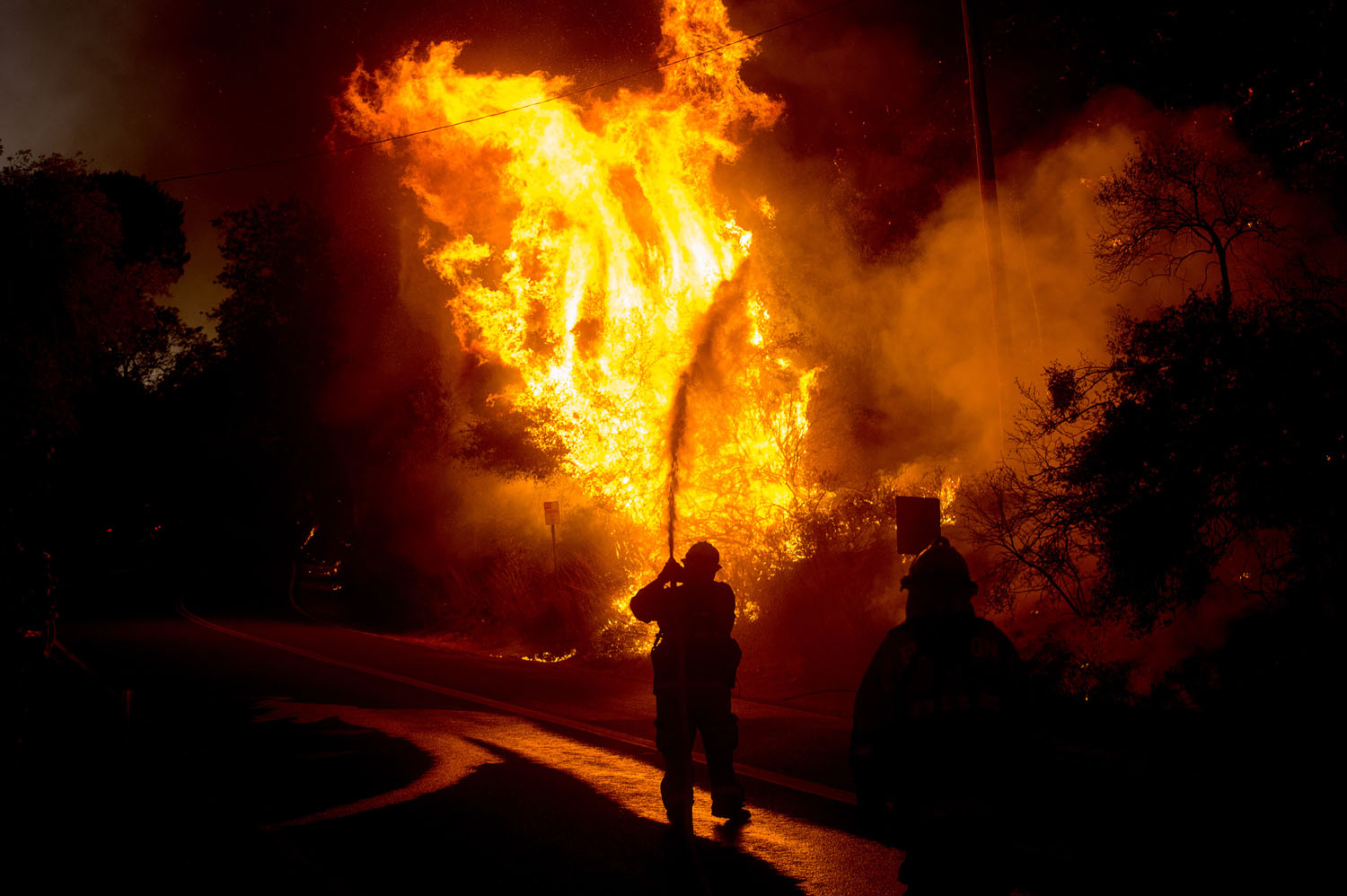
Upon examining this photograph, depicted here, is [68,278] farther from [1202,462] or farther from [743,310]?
[1202,462]

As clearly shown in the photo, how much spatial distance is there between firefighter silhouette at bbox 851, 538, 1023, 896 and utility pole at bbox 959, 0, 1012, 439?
830 centimetres

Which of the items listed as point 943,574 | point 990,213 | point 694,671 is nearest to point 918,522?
point 694,671

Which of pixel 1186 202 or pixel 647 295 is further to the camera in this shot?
pixel 647 295

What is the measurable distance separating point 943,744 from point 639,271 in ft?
42.8

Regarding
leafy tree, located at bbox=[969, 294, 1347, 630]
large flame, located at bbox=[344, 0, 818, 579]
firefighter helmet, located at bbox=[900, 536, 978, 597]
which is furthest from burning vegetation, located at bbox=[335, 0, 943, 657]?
firefighter helmet, located at bbox=[900, 536, 978, 597]

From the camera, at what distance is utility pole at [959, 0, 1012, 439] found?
38.1 ft

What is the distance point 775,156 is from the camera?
17.7 metres

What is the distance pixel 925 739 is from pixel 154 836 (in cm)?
502

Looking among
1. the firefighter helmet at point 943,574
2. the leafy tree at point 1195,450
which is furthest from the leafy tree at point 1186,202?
the firefighter helmet at point 943,574

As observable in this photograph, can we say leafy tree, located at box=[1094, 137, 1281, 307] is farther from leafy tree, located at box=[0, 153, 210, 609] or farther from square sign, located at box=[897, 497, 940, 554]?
leafy tree, located at box=[0, 153, 210, 609]

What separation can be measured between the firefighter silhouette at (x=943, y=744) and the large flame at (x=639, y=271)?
10.6 meters

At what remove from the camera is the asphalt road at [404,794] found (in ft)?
18.2

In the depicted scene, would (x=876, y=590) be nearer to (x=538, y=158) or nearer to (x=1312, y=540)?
(x=1312, y=540)

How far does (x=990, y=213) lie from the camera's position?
38.1 feet
